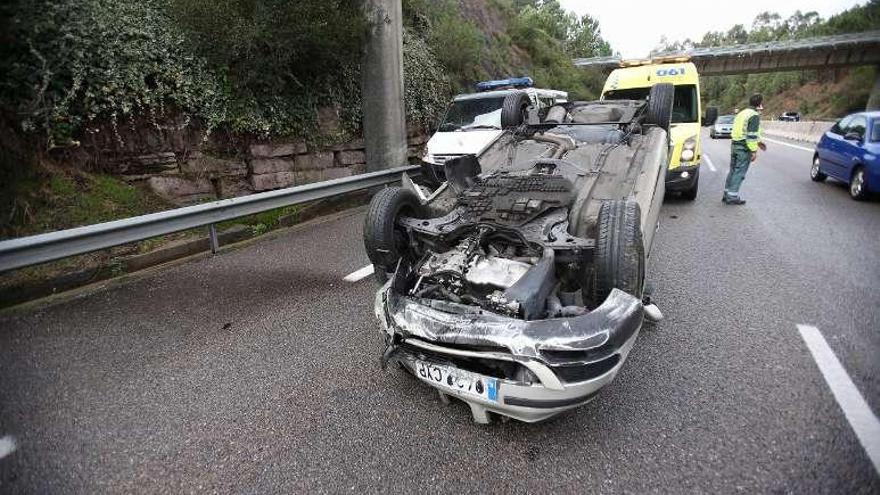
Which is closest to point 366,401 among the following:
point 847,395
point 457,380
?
point 457,380

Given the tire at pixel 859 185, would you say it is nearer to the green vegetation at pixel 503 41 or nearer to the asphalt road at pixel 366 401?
the asphalt road at pixel 366 401

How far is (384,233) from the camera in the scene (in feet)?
11.3

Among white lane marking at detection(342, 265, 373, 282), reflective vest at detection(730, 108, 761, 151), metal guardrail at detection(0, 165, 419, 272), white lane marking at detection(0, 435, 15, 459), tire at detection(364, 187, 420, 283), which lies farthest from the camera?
reflective vest at detection(730, 108, 761, 151)

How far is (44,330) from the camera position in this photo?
3.71 meters

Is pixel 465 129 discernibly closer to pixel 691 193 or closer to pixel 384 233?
pixel 691 193

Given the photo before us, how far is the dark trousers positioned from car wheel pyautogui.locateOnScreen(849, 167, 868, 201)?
2060mm

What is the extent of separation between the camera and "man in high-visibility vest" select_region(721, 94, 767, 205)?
738 cm

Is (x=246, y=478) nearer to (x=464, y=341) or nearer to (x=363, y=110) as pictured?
(x=464, y=341)

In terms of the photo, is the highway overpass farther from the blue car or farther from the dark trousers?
the dark trousers

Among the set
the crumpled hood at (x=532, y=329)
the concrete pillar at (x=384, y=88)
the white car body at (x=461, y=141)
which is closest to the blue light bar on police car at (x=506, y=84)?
the white car body at (x=461, y=141)

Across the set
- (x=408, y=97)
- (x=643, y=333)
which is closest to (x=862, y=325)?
(x=643, y=333)

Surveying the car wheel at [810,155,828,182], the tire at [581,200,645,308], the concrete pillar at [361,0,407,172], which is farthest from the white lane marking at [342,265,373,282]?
the car wheel at [810,155,828,182]

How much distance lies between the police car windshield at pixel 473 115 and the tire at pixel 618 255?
19.5 ft

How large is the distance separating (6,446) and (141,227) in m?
2.56
